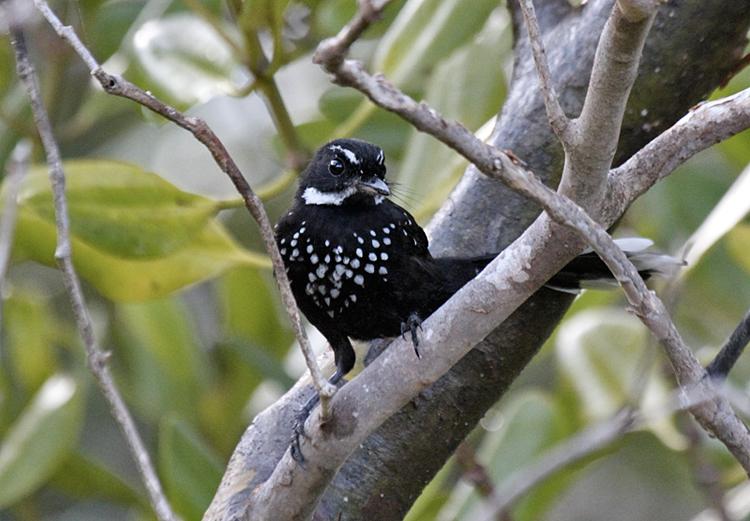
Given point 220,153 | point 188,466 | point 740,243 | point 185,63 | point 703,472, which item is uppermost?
point 220,153

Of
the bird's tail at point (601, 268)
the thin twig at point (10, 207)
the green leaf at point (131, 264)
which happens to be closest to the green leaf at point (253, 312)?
the green leaf at point (131, 264)

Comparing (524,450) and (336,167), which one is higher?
(336,167)

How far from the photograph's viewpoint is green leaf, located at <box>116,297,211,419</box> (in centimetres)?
404

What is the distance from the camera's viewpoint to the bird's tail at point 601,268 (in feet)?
10.2

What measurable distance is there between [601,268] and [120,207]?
125cm

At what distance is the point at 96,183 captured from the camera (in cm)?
329

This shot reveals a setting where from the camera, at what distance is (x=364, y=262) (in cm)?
324

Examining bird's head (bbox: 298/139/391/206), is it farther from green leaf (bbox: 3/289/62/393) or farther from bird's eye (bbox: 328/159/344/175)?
green leaf (bbox: 3/289/62/393)

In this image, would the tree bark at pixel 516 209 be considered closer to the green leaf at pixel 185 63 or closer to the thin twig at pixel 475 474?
the thin twig at pixel 475 474

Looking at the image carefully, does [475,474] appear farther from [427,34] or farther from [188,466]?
[427,34]

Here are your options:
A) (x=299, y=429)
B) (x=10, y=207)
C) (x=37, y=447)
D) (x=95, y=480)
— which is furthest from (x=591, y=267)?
(x=95, y=480)

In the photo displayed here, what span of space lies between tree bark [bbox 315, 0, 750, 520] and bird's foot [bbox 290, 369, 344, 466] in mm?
150

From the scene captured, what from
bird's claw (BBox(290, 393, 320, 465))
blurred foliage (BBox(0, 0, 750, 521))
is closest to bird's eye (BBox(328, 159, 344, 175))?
blurred foliage (BBox(0, 0, 750, 521))

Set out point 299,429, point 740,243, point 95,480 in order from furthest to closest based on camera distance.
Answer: point 95,480
point 740,243
point 299,429
